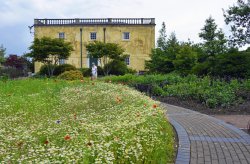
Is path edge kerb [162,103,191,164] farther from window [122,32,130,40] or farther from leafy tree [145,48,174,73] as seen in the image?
window [122,32,130,40]

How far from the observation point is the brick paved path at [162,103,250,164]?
20.2 feet

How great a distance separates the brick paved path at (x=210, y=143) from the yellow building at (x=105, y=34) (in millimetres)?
35145

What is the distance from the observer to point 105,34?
4519cm

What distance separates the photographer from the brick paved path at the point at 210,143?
615 cm

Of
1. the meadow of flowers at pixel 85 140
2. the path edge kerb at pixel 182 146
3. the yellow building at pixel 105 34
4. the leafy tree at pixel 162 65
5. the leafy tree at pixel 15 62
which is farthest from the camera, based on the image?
the leafy tree at pixel 15 62

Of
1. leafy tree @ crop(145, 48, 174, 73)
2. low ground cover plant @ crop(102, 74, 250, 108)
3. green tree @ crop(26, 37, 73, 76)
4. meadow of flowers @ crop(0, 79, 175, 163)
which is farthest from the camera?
green tree @ crop(26, 37, 73, 76)

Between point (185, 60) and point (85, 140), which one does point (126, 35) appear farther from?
point (85, 140)

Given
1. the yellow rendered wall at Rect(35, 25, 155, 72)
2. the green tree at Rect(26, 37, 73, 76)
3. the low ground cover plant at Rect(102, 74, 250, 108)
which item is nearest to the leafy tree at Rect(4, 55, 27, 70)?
the yellow rendered wall at Rect(35, 25, 155, 72)

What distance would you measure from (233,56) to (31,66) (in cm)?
3834

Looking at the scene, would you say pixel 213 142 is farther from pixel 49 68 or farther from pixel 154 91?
pixel 49 68

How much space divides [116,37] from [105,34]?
1.59m

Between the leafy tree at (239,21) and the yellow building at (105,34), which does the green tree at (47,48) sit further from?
the leafy tree at (239,21)

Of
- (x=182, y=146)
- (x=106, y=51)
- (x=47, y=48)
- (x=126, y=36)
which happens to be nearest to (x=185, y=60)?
(x=106, y=51)

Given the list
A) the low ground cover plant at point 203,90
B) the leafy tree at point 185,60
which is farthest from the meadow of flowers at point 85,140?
the leafy tree at point 185,60
